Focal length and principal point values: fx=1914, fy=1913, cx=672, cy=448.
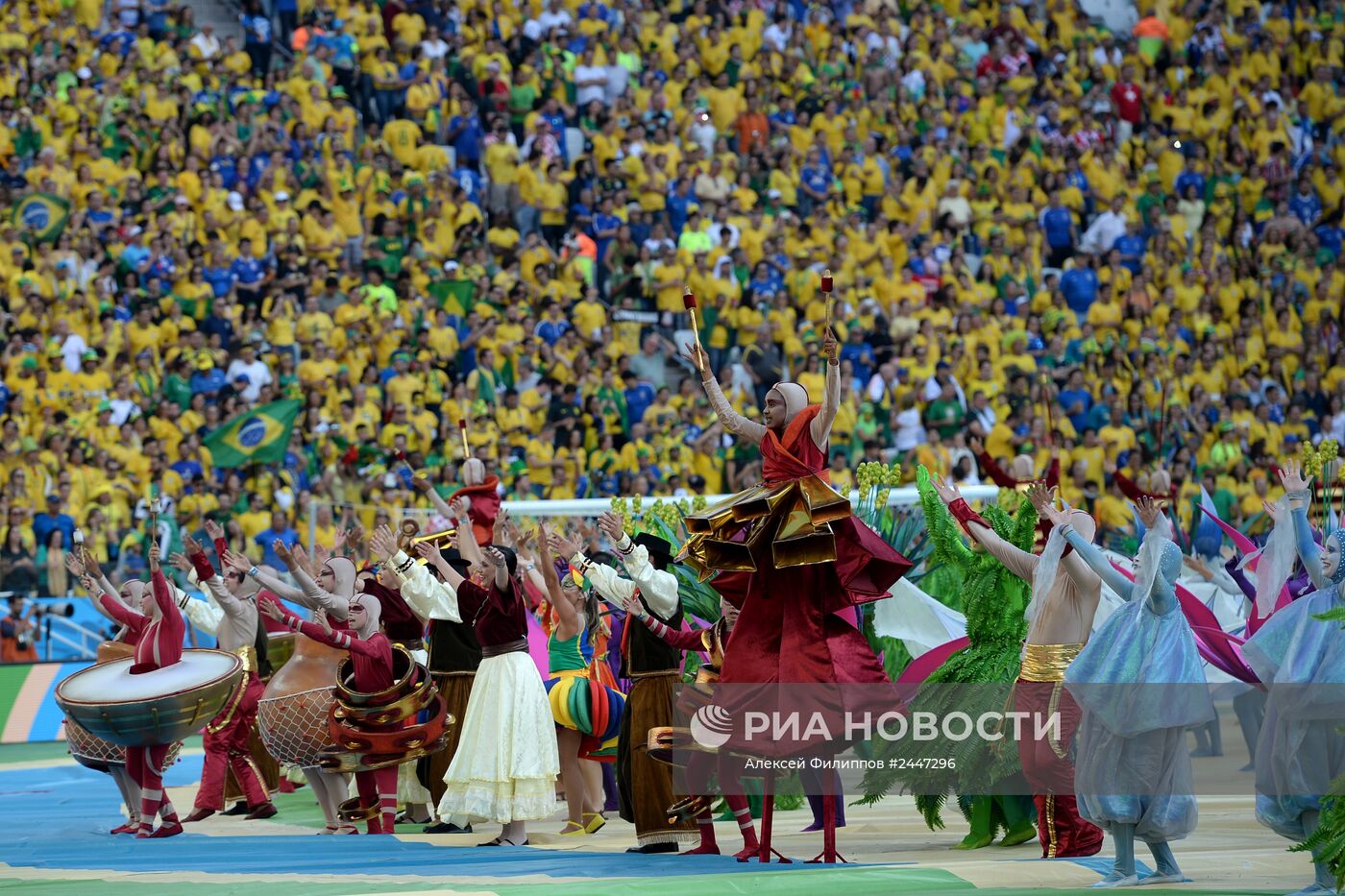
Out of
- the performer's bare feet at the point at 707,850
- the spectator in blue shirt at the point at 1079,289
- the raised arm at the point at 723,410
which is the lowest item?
the performer's bare feet at the point at 707,850

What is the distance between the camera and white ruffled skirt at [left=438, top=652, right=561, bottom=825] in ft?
34.9

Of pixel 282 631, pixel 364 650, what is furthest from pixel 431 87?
pixel 364 650

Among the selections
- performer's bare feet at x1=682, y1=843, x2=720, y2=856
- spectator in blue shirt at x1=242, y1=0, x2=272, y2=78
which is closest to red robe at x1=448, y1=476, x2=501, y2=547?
performer's bare feet at x1=682, y1=843, x2=720, y2=856

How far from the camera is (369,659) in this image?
11.5m

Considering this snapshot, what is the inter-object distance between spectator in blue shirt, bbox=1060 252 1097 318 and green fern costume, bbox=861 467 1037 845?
50.7ft

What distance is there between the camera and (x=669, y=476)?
21297 mm

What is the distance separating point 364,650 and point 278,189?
12909 mm

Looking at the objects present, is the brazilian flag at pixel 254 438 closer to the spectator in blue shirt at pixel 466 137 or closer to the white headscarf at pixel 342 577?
the spectator in blue shirt at pixel 466 137

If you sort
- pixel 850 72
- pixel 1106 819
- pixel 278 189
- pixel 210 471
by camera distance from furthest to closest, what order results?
pixel 850 72 → pixel 278 189 → pixel 210 471 → pixel 1106 819

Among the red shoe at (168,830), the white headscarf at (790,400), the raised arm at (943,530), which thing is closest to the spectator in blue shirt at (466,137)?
the red shoe at (168,830)

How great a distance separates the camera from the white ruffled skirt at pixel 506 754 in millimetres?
10641

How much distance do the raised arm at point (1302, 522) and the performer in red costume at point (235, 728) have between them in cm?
701

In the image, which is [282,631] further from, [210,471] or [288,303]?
[288,303]

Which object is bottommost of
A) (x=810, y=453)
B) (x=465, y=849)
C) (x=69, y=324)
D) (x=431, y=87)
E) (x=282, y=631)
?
(x=465, y=849)
